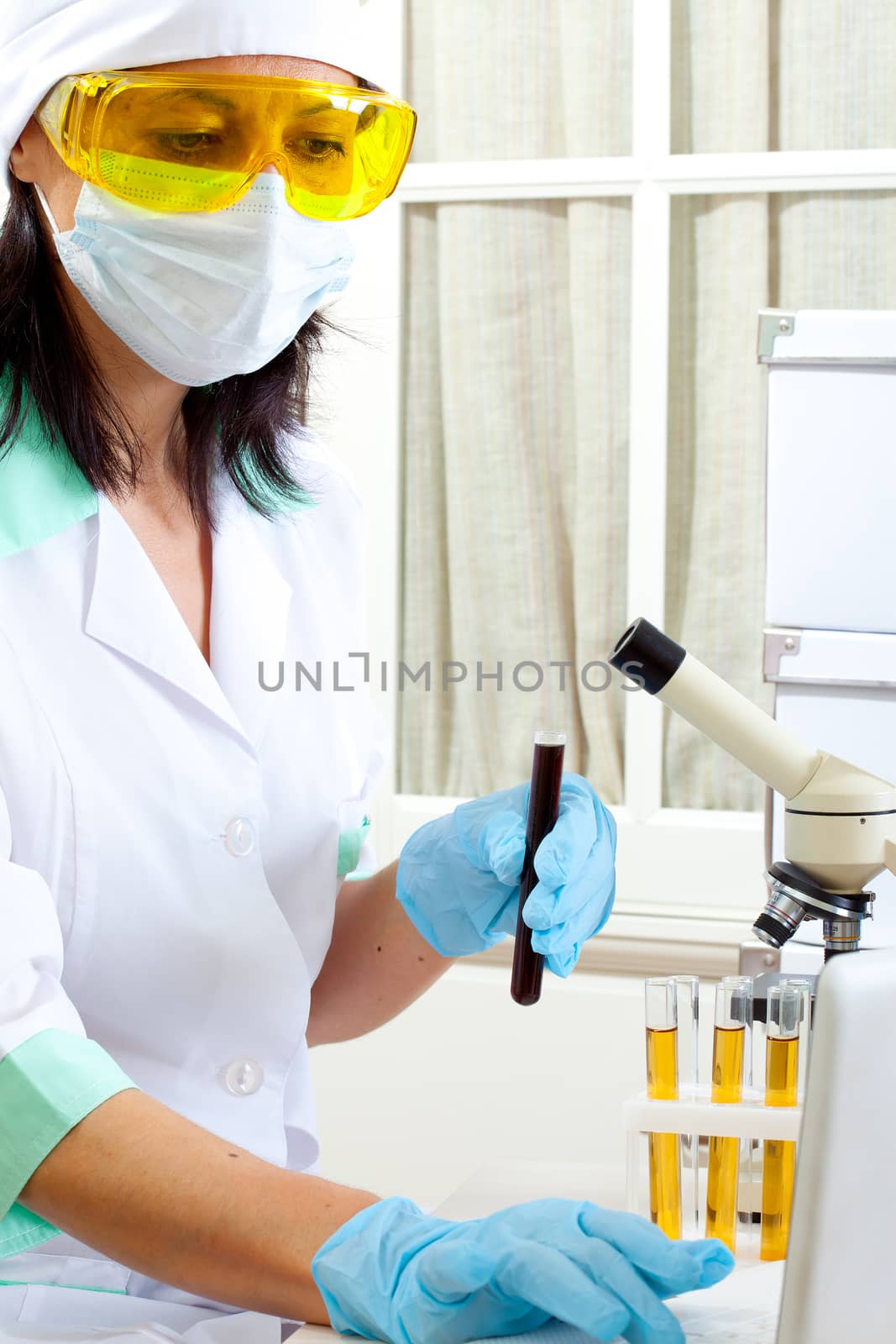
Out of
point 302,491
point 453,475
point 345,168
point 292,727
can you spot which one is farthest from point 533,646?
point 345,168

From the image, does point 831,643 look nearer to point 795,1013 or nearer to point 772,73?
point 795,1013

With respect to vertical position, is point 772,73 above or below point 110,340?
above

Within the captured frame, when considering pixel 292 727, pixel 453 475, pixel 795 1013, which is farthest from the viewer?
pixel 453 475

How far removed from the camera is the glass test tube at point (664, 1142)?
2.89ft

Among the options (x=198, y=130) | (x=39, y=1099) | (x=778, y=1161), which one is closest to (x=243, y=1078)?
(x=39, y=1099)

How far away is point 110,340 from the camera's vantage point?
41.9 inches

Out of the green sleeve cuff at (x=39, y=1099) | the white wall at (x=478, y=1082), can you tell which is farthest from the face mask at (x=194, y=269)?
the white wall at (x=478, y=1082)

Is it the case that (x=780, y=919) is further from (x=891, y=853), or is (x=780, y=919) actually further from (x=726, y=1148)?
(x=726, y=1148)

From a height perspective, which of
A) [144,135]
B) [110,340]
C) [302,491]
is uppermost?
[144,135]

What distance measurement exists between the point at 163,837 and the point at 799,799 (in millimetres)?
507

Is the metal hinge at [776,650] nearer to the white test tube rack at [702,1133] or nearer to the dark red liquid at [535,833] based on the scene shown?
the dark red liquid at [535,833]

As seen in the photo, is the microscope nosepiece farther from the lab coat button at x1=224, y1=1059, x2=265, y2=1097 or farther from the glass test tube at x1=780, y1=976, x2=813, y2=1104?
the lab coat button at x1=224, y1=1059, x2=265, y2=1097

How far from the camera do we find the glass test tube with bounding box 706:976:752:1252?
0.87 metres

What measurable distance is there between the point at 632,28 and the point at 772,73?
0.22m
